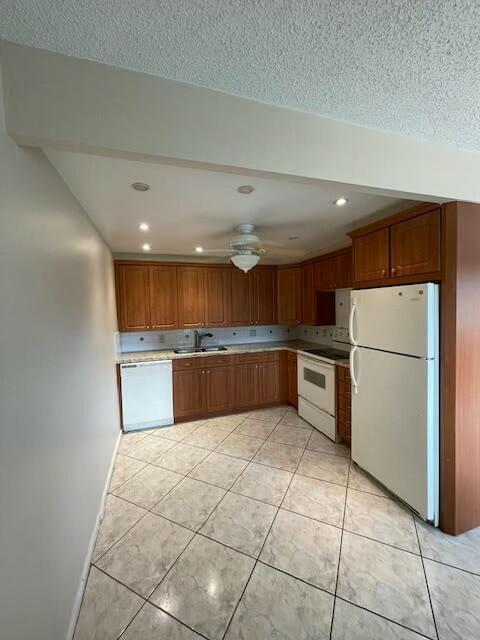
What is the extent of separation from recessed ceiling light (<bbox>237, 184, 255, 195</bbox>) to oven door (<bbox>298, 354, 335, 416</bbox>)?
6.89ft

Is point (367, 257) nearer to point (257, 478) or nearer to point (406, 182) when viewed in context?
point (406, 182)

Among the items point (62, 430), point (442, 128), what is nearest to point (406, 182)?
point (442, 128)

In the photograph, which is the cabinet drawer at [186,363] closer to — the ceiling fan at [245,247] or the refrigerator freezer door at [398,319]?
the ceiling fan at [245,247]

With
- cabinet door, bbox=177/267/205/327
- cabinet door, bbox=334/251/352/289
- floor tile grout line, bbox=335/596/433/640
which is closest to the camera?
floor tile grout line, bbox=335/596/433/640

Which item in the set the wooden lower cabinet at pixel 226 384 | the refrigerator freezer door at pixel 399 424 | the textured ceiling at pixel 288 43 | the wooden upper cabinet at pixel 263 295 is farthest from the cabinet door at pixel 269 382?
the textured ceiling at pixel 288 43

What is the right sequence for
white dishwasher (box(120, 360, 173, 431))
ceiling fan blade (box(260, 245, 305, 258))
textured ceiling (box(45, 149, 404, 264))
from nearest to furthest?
textured ceiling (box(45, 149, 404, 264)) < white dishwasher (box(120, 360, 173, 431)) < ceiling fan blade (box(260, 245, 305, 258))

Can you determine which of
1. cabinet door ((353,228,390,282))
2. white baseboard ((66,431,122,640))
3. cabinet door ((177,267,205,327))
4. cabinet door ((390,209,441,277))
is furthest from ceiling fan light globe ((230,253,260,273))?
white baseboard ((66,431,122,640))

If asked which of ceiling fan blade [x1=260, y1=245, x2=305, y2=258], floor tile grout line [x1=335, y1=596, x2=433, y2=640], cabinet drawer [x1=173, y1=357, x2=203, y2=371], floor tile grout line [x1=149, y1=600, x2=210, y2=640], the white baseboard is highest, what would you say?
ceiling fan blade [x1=260, y1=245, x2=305, y2=258]

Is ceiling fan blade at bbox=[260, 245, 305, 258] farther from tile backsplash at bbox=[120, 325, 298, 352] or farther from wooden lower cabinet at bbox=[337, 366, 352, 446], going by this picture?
wooden lower cabinet at bbox=[337, 366, 352, 446]

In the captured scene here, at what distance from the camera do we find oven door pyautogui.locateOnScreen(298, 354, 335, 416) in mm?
3127

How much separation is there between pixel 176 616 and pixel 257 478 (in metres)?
1.22

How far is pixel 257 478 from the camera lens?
2.48 meters

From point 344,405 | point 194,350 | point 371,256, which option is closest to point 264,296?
point 194,350

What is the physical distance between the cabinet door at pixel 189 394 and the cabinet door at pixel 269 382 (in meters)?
0.89
